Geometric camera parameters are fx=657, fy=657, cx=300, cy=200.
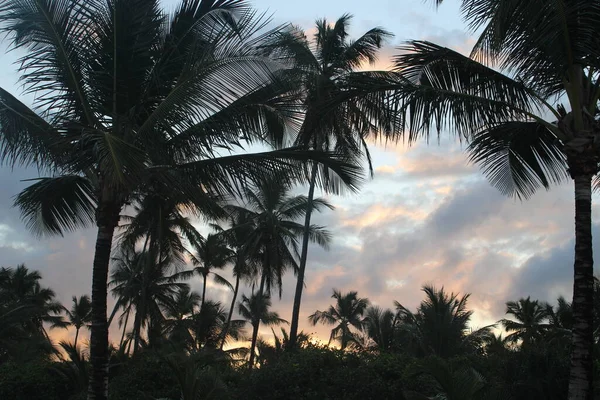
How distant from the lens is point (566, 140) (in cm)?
953

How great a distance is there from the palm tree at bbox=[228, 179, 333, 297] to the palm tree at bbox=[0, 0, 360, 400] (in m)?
19.5

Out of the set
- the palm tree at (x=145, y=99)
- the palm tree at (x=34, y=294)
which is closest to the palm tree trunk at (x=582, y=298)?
the palm tree at (x=145, y=99)

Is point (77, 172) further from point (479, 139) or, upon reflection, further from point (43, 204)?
point (479, 139)

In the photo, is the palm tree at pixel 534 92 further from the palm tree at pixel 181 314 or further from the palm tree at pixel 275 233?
the palm tree at pixel 181 314

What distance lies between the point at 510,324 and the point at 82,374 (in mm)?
32609

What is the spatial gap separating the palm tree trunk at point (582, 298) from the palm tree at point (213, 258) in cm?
2678

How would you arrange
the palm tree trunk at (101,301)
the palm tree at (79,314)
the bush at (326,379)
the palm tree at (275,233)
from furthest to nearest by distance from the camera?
the palm tree at (79,314)
the palm tree at (275,233)
the bush at (326,379)
the palm tree trunk at (101,301)

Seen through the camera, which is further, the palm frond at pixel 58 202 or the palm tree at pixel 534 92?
the palm frond at pixel 58 202

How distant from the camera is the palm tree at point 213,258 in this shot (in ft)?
120

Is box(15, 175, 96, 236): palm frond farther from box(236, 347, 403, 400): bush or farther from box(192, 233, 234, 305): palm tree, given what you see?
box(192, 233, 234, 305): palm tree

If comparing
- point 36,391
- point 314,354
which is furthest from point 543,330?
point 36,391

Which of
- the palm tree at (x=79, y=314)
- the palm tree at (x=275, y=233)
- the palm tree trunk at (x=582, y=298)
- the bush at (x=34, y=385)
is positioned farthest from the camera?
the palm tree at (x=79, y=314)

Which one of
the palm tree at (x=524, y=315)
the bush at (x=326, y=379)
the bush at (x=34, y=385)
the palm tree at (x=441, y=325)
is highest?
the palm tree at (x=524, y=315)

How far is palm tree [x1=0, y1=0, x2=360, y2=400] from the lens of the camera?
10805 mm
